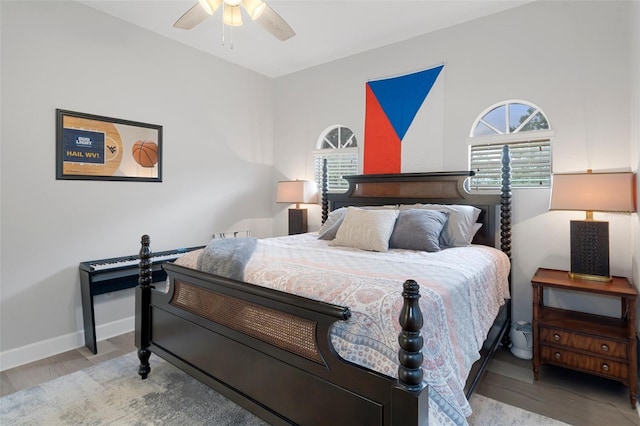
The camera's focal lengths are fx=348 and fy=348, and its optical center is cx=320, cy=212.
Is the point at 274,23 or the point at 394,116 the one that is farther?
the point at 394,116

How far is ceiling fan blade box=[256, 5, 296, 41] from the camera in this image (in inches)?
93.4

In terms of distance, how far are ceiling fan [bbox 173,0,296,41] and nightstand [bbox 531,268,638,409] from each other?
8.72ft

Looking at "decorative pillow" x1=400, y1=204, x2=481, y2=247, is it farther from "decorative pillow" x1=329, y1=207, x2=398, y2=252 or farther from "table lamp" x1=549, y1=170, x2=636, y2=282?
"table lamp" x1=549, y1=170, x2=636, y2=282

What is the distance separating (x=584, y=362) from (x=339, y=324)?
1971 millimetres

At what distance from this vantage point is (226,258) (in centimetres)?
214

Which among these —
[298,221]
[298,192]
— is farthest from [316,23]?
[298,221]

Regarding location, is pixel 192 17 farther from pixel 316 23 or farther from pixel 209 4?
pixel 316 23

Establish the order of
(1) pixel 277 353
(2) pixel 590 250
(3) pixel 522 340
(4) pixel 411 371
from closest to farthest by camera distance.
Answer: (4) pixel 411 371 < (1) pixel 277 353 < (2) pixel 590 250 < (3) pixel 522 340

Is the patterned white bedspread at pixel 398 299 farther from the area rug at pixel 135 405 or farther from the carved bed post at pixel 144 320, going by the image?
the area rug at pixel 135 405

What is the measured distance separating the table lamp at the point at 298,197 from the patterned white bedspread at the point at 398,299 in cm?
190

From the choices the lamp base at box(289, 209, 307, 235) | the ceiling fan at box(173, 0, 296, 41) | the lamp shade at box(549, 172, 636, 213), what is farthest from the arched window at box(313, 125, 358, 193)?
the lamp shade at box(549, 172, 636, 213)

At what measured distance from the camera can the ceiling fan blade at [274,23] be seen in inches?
93.4

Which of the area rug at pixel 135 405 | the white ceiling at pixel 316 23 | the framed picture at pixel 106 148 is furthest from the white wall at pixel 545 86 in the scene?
the framed picture at pixel 106 148

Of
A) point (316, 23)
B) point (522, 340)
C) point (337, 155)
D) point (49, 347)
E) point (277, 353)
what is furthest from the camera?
point (337, 155)
